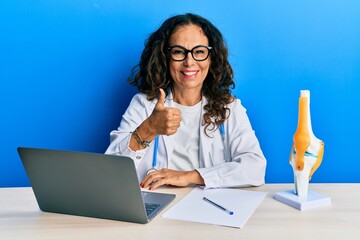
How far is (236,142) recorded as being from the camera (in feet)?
6.01

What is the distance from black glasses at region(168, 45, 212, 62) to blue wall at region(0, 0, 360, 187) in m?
0.22

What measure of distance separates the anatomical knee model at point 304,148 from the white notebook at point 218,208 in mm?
152

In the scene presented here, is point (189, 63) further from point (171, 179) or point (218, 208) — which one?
point (218, 208)

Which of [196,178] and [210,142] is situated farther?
[210,142]

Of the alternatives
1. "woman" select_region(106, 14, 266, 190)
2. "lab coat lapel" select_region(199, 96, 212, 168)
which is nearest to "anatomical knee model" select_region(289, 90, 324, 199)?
"woman" select_region(106, 14, 266, 190)

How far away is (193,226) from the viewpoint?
111 cm

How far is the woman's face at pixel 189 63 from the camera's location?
1.87 meters

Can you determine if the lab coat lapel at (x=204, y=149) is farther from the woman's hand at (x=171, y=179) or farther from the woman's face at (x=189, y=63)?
the woman's hand at (x=171, y=179)

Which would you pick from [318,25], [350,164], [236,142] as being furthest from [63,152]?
[350,164]

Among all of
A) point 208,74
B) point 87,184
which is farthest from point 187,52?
point 87,184

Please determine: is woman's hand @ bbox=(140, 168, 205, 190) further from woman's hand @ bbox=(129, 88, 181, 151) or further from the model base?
the model base

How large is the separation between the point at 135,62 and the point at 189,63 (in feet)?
1.29

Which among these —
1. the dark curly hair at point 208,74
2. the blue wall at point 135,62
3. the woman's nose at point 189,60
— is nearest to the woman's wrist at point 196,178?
the dark curly hair at point 208,74

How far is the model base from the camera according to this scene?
124 centimetres
